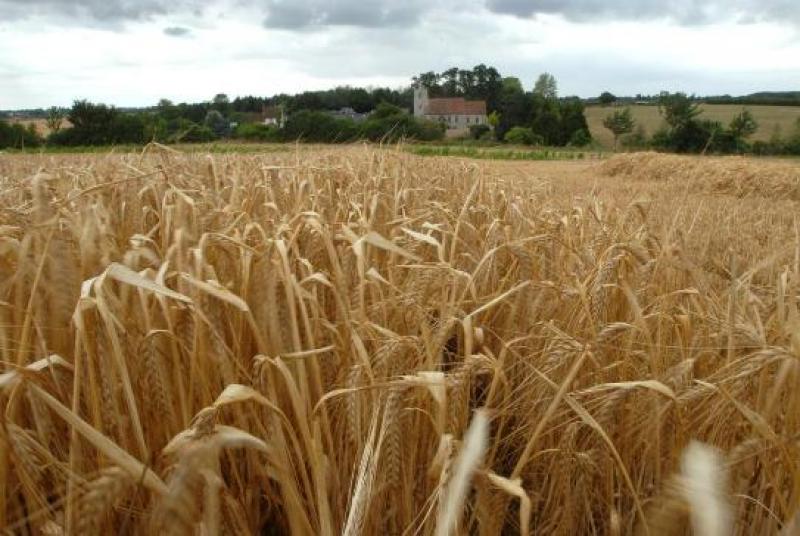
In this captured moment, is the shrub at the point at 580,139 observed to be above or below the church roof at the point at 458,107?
below

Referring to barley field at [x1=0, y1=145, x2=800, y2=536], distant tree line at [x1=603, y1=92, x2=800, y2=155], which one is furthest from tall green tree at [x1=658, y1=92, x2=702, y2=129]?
barley field at [x1=0, y1=145, x2=800, y2=536]

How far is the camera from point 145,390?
1.01m

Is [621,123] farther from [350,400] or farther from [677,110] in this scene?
[350,400]

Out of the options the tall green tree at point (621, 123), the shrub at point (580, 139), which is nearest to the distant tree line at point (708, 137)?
the tall green tree at point (621, 123)

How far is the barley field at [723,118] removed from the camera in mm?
30500

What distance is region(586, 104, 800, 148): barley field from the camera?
30.5 meters

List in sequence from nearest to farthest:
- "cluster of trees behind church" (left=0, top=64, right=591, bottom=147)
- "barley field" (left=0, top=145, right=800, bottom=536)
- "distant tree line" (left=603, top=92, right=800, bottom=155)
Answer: "barley field" (left=0, top=145, right=800, bottom=536) < "cluster of trees behind church" (left=0, top=64, right=591, bottom=147) < "distant tree line" (left=603, top=92, right=800, bottom=155)

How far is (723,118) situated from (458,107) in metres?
28.9

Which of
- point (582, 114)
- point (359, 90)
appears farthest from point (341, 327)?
point (582, 114)

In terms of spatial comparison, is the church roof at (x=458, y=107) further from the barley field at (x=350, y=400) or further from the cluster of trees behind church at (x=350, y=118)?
the barley field at (x=350, y=400)

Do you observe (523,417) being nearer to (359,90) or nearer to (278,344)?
(278,344)

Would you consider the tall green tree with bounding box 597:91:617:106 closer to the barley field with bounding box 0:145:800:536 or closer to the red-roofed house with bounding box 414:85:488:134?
the red-roofed house with bounding box 414:85:488:134

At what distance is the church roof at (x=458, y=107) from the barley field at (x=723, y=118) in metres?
10.3

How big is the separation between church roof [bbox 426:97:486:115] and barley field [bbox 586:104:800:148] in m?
10.3
